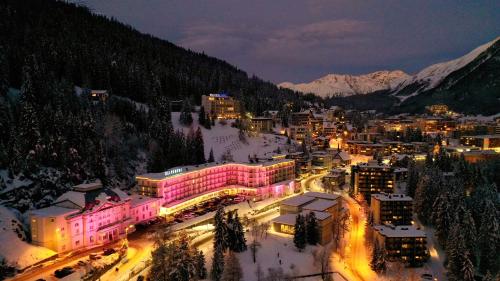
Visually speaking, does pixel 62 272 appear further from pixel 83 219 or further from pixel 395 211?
pixel 395 211

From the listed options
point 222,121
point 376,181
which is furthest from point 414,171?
point 222,121

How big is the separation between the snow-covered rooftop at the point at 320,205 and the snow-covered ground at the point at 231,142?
41031 mm

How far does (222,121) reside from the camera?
148 metres

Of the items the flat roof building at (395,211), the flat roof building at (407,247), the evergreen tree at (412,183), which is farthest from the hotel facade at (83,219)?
the evergreen tree at (412,183)

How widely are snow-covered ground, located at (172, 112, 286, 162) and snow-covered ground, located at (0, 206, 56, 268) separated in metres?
63.7

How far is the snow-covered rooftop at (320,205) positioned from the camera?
7906cm

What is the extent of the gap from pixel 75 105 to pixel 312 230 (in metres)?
59.8

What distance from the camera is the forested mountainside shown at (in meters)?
70.5

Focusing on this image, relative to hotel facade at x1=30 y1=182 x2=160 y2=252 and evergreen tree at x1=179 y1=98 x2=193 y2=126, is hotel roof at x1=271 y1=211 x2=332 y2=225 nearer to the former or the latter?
hotel facade at x1=30 y1=182 x2=160 y2=252

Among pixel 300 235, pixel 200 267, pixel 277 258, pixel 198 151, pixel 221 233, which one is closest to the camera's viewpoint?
pixel 200 267

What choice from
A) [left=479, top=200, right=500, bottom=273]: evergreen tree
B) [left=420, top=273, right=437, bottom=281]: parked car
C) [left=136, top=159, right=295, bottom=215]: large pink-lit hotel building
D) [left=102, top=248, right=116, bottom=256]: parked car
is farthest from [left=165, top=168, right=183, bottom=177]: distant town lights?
[left=479, top=200, right=500, bottom=273]: evergreen tree

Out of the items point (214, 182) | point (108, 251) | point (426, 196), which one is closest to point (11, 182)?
point (108, 251)

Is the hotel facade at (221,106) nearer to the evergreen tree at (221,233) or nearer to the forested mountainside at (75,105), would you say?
the forested mountainside at (75,105)

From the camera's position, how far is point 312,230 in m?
71.0
